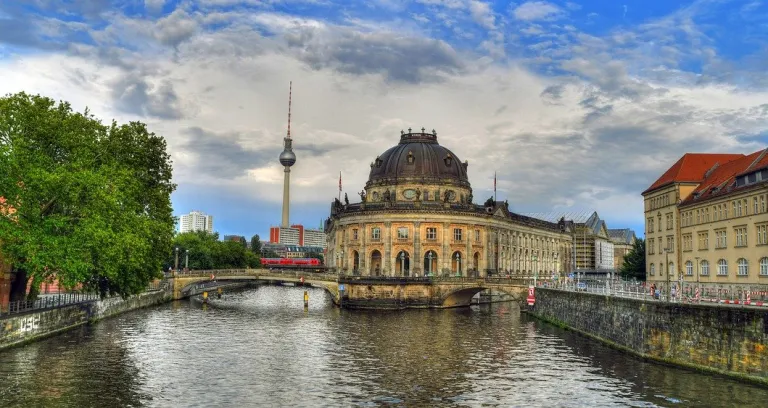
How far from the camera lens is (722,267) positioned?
6912 cm

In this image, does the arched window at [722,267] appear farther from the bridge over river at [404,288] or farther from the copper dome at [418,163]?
the copper dome at [418,163]

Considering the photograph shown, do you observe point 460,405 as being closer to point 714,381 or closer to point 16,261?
point 714,381

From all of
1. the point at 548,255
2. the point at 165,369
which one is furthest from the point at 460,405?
the point at 548,255

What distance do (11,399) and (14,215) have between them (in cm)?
2063

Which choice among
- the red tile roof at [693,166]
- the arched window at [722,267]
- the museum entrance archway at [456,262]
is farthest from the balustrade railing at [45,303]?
the red tile roof at [693,166]

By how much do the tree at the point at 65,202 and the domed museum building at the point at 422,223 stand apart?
54.3m

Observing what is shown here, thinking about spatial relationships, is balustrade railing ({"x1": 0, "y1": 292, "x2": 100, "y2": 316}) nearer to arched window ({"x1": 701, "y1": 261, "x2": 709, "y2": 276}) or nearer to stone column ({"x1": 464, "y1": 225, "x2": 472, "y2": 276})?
stone column ({"x1": 464, "y1": 225, "x2": 472, "y2": 276})

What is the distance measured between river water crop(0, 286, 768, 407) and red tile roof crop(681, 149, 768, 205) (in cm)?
2416

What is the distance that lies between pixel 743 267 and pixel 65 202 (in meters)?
60.4

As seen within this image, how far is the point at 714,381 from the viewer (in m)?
35.7

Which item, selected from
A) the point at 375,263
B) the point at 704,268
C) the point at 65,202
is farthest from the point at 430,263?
the point at 65,202

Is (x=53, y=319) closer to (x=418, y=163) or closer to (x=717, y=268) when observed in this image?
(x=717, y=268)

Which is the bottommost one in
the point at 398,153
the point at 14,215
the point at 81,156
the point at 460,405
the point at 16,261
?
the point at 460,405

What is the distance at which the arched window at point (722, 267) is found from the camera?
2694 inches
